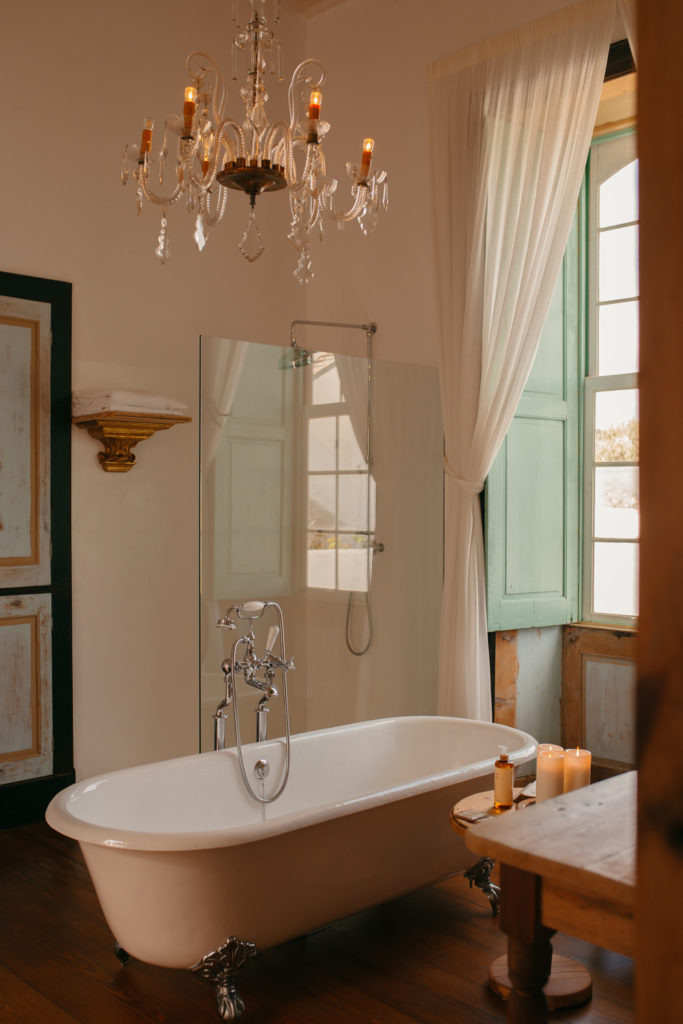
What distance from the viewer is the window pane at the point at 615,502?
4504mm

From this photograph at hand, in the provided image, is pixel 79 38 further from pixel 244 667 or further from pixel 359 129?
pixel 244 667

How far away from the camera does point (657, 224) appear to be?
0.53 m

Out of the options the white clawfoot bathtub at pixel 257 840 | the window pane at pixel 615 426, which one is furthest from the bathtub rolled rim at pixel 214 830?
the window pane at pixel 615 426

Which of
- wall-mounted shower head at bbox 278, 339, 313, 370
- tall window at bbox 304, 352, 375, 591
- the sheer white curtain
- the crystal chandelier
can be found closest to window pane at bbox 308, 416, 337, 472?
tall window at bbox 304, 352, 375, 591

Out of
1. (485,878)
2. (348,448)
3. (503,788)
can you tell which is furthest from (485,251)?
(485,878)

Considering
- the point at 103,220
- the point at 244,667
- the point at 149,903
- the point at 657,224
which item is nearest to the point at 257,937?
the point at 149,903

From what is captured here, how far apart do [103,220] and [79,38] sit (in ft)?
2.53

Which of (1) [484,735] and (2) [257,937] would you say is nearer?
(2) [257,937]

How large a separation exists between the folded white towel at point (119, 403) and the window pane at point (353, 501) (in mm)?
839

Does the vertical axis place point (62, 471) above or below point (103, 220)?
below

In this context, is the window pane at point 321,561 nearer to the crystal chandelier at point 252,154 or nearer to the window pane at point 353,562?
the window pane at point 353,562

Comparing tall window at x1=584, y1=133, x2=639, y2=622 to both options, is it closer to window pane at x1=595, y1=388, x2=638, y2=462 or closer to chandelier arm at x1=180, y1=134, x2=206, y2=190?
window pane at x1=595, y1=388, x2=638, y2=462

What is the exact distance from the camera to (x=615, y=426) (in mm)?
4555

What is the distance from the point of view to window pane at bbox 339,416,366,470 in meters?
3.95
